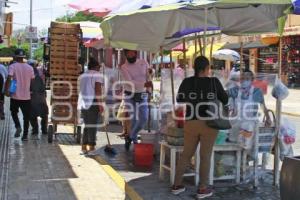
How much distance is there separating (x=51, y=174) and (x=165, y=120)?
2019 millimetres

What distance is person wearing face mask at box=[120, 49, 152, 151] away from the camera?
9.98 m

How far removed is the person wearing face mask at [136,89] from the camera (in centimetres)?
998

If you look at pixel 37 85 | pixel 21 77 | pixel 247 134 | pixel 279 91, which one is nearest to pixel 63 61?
pixel 37 85

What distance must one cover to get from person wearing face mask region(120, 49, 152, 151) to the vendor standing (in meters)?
3.32

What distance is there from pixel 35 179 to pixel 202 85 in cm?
284

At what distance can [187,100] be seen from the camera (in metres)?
6.54

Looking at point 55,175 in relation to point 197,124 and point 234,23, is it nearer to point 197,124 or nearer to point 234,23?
point 197,124

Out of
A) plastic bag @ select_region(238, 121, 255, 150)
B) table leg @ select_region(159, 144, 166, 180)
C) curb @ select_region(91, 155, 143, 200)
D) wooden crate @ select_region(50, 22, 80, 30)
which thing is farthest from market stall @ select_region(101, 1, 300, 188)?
wooden crate @ select_region(50, 22, 80, 30)

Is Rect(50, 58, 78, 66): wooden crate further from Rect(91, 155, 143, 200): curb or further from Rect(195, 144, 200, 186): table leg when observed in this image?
Rect(195, 144, 200, 186): table leg

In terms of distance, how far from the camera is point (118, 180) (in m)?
7.56

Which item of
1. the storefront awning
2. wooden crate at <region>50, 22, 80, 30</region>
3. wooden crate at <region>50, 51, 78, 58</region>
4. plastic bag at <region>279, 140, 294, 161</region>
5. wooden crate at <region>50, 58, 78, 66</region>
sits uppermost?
the storefront awning

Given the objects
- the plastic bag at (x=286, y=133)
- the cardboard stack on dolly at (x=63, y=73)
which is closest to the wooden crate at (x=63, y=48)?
the cardboard stack on dolly at (x=63, y=73)

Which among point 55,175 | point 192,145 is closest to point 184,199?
point 192,145

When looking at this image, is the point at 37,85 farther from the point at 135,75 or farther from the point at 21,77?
the point at 135,75
